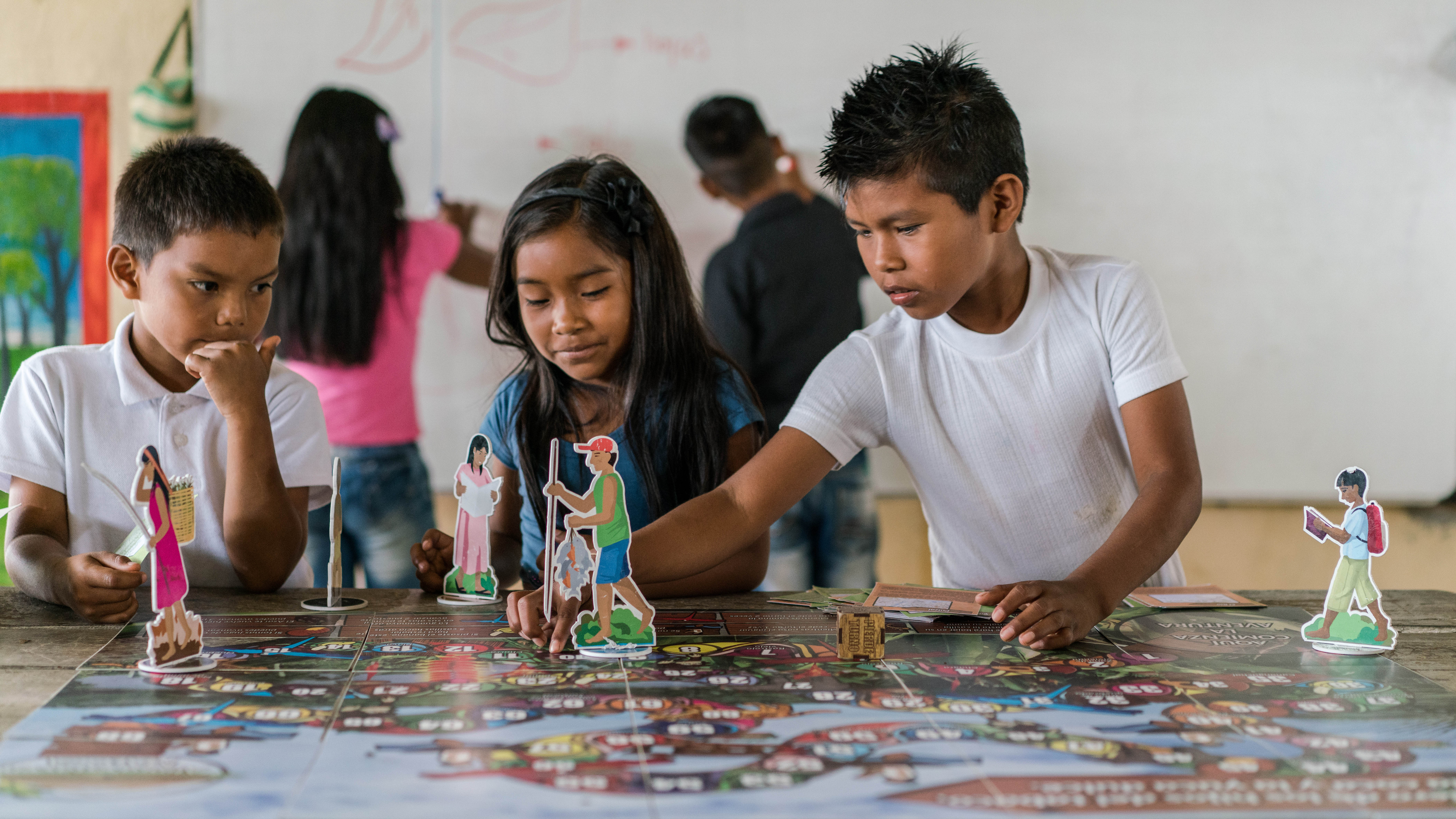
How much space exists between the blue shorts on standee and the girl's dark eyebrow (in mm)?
489

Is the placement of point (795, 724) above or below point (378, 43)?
below

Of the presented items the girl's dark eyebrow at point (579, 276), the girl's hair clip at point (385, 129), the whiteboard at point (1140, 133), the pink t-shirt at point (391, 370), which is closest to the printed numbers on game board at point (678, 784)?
the girl's dark eyebrow at point (579, 276)

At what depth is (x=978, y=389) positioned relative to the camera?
1351 mm

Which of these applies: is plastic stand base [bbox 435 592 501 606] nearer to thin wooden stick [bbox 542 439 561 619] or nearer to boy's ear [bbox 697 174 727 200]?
thin wooden stick [bbox 542 439 561 619]

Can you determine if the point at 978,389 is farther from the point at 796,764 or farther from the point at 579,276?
the point at 796,764

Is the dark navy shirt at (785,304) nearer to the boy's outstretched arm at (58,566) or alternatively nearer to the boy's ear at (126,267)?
the boy's ear at (126,267)

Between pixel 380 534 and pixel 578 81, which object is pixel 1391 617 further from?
pixel 578 81

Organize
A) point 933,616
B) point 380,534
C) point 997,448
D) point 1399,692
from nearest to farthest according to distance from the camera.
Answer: point 1399,692
point 933,616
point 997,448
point 380,534

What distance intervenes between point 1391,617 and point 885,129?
790 mm

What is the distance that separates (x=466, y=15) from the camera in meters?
2.58

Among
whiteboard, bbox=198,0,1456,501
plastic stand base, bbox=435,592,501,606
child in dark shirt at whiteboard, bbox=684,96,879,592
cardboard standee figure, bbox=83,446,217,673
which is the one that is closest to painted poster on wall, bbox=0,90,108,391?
whiteboard, bbox=198,0,1456,501

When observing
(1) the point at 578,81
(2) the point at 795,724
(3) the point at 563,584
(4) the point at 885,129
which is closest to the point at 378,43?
(1) the point at 578,81

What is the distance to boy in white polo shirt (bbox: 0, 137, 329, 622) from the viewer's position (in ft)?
4.10

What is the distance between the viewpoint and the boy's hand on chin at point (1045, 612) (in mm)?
998
